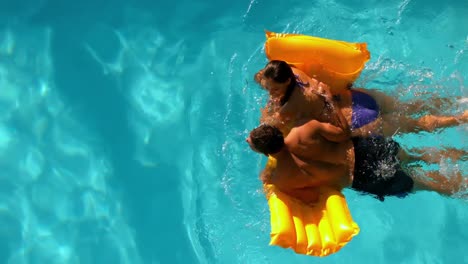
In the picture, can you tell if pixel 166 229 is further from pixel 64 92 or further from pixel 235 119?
pixel 64 92

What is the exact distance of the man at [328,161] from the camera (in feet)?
11.2

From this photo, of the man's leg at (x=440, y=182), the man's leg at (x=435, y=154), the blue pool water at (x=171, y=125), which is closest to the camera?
the man's leg at (x=440, y=182)

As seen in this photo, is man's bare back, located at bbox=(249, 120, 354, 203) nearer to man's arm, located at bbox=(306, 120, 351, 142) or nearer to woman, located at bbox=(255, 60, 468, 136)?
man's arm, located at bbox=(306, 120, 351, 142)

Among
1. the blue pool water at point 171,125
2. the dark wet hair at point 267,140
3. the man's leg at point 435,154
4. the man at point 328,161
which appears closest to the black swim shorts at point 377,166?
the man at point 328,161

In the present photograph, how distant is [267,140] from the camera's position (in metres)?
3.28

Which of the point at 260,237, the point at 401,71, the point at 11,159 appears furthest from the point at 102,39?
the point at 401,71

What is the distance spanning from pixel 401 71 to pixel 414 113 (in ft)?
4.15

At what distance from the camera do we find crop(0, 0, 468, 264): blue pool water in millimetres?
5312

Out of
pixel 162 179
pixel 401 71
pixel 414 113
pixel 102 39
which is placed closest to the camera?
pixel 414 113

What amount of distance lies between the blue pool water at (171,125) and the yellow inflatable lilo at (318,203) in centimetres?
107

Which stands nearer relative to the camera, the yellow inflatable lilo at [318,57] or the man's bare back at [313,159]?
the man's bare back at [313,159]

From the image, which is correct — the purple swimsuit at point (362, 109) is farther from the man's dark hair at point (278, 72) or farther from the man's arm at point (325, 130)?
the man's dark hair at point (278, 72)

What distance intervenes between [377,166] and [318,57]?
924 millimetres

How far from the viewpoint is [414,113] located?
4.16 metres
